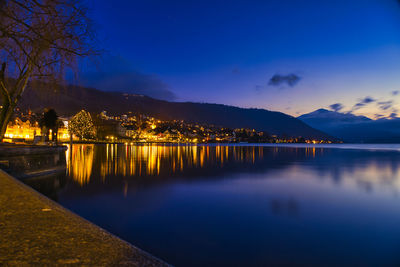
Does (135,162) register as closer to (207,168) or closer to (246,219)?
(207,168)

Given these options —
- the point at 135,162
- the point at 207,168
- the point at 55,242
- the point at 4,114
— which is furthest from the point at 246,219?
the point at 135,162

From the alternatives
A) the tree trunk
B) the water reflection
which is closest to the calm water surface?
the water reflection

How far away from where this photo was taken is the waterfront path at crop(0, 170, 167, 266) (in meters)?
3.21


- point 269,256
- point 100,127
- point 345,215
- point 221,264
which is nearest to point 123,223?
point 221,264

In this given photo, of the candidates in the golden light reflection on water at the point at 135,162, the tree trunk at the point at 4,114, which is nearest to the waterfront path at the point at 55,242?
the tree trunk at the point at 4,114

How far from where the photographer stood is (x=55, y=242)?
3.73 meters

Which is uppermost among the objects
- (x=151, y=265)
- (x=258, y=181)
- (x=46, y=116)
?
(x=46, y=116)

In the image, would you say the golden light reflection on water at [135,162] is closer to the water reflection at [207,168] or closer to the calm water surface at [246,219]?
the water reflection at [207,168]

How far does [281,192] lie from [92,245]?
41.4 ft

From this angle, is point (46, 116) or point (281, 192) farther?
point (46, 116)

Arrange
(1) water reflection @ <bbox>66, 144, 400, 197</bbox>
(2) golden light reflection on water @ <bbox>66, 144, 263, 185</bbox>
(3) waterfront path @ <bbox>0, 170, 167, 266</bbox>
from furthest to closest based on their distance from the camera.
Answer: (2) golden light reflection on water @ <bbox>66, 144, 263, 185</bbox> < (1) water reflection @ <bbox>66, 144, 400, 197</bbox> < (3) waterfront path @ <bbox>0, 170, 167, 266</bbox>

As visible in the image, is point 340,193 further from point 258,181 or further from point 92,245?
point 92,245

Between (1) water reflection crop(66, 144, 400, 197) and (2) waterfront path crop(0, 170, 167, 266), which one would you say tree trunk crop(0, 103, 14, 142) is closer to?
(1) water reflection crop(66, 144, 400, 197)

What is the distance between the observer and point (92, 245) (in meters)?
3.71
